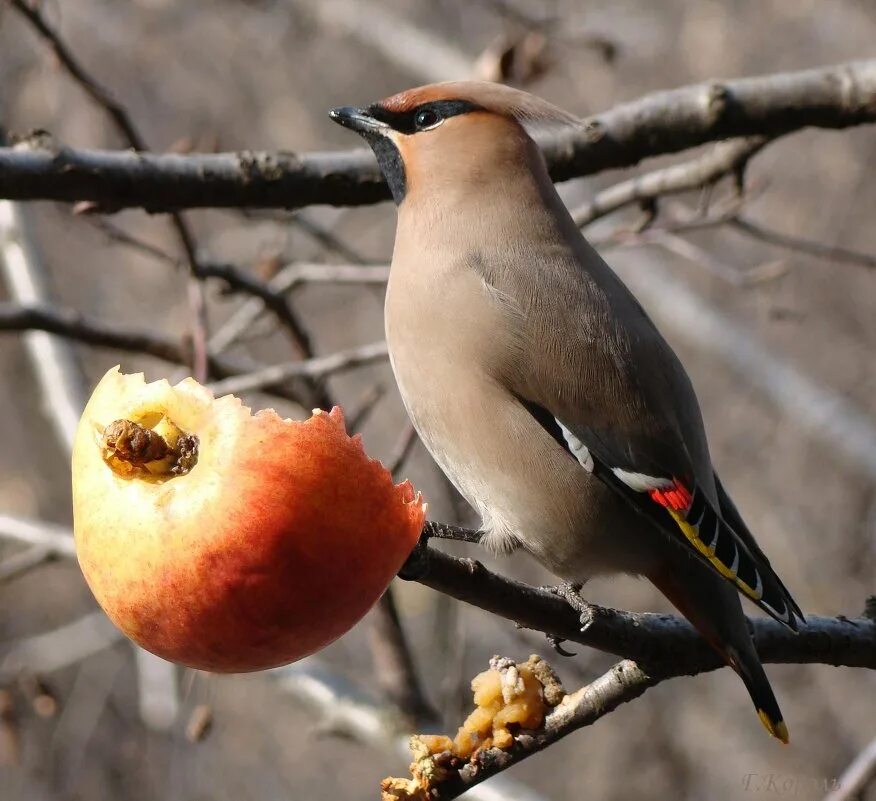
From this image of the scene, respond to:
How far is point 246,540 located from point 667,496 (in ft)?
3.61

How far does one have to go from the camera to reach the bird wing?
2320 millimetres

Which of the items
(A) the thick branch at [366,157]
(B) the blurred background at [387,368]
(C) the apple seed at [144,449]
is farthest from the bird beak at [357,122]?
(B) the blurred background at [387,368]

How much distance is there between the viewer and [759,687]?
7.45ft

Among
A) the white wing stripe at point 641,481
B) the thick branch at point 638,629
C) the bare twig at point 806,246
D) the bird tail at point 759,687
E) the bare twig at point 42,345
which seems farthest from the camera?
the bare twig at point 42,345

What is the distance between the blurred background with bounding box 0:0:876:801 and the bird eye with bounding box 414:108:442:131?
2.26 metres

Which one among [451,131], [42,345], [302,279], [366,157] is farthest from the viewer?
[42,345]

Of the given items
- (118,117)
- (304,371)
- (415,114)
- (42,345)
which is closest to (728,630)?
(415,114)

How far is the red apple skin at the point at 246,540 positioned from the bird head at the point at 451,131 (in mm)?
1272

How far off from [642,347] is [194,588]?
1275mm

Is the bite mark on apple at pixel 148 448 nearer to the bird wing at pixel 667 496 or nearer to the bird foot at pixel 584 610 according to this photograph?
the bird foot at pixel 584 610

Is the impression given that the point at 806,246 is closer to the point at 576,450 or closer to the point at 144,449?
the point at 576,450

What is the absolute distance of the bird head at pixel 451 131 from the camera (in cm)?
275

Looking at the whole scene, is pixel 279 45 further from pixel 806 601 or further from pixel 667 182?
pixel 667 182

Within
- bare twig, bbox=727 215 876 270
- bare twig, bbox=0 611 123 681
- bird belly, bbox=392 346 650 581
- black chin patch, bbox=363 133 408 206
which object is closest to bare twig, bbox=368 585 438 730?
bare twig, bbox=0 611 123 681
